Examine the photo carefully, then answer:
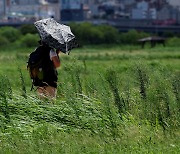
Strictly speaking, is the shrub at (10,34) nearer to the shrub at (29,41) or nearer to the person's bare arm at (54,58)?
the shrub at (29,41)

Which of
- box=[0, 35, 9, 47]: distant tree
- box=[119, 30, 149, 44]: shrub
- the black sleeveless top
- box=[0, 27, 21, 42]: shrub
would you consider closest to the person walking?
the black sleeveless top

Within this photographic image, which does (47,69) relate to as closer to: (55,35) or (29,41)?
(55,35)

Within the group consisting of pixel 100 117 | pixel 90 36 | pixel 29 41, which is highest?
pixel 100 117

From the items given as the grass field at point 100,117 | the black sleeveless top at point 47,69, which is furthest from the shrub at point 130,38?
the grass field at point 100,117

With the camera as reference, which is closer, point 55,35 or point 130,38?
point 55,35

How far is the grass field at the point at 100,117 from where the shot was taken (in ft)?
21.2

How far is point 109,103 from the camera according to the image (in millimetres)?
7215

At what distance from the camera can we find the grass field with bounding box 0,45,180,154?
21.2 ft

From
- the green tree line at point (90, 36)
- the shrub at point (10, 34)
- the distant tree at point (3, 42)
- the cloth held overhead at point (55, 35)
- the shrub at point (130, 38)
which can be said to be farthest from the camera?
the shrub at point (130, 38)

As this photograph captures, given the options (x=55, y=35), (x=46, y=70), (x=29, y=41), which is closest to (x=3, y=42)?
(x=29, y=41)

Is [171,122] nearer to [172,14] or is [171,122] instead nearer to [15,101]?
[15,101]

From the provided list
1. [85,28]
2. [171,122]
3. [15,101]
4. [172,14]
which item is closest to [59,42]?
[15,101]

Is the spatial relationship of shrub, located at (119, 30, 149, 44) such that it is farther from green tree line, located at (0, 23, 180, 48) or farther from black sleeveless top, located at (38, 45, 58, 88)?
black sleeveless top, located at (38, 45, 58, 88)

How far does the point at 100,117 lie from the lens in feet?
23.5
